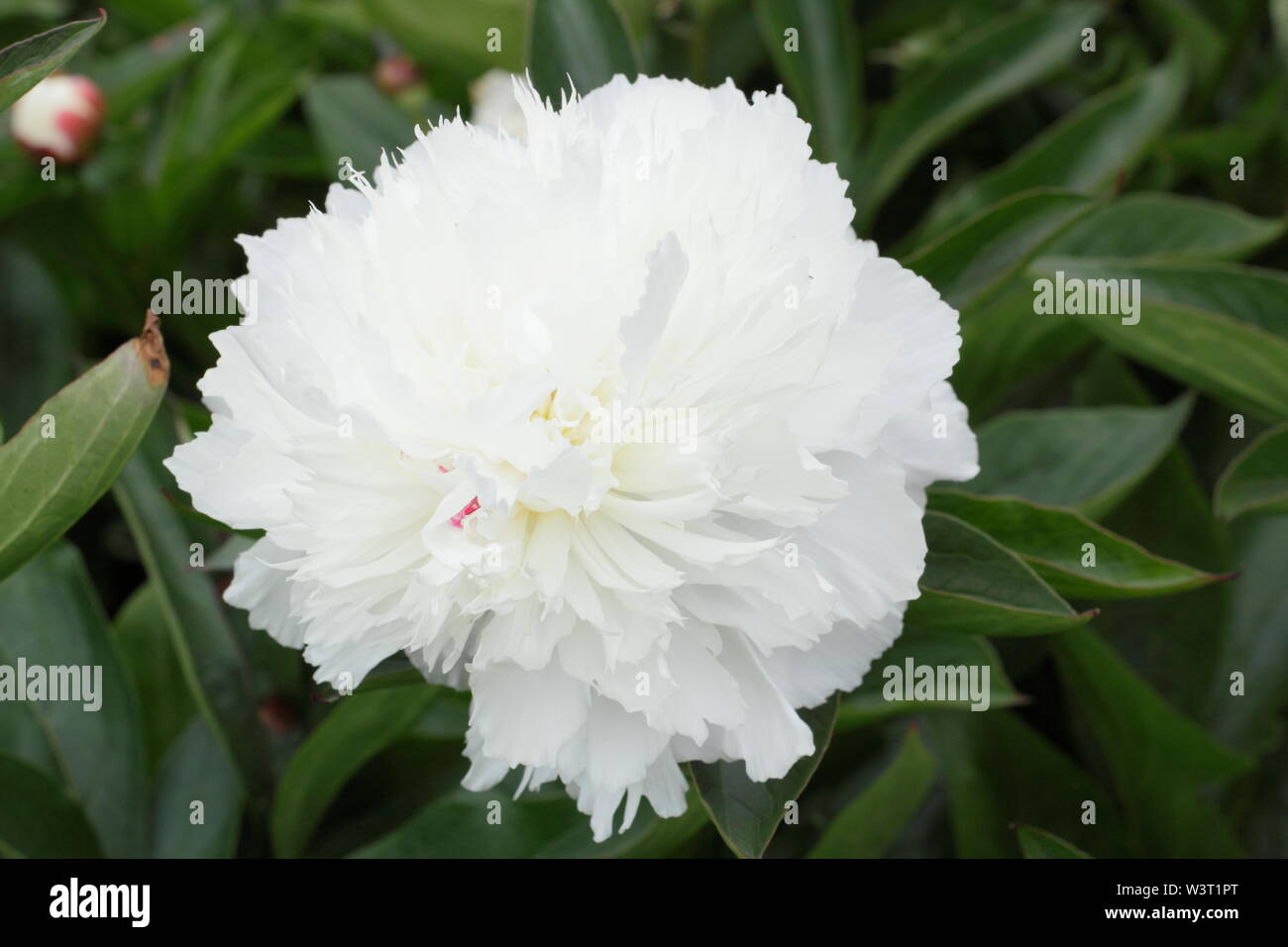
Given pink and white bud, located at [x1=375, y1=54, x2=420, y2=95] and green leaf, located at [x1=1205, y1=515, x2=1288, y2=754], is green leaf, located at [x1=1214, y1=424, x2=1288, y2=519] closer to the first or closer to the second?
green leaf, located at [x1=1205, y1=515, x2=1288, y2=754]

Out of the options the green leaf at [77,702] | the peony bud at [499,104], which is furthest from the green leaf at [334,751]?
the peony bud at [499,104]

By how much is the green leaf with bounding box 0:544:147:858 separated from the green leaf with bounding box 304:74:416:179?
43 centimetres

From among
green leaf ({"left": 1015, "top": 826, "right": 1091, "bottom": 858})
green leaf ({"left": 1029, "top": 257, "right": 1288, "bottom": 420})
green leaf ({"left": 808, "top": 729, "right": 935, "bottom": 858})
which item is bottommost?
green leaf ({"left": 1015, "top": 826, "right": 1091, "bottom": 858})

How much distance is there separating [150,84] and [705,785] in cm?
90

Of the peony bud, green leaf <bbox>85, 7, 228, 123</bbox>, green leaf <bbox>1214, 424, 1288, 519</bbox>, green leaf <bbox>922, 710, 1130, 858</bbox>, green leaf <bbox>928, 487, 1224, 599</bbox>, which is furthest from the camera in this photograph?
green leaf <bbox>85, 7, 228, 123</bbox>

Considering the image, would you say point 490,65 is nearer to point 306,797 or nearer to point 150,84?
point 150,84

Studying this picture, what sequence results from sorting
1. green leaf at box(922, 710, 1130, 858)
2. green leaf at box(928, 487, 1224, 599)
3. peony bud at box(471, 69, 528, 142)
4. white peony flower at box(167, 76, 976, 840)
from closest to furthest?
white peony flower at box(167, 76, 976, 840)
green leaf at box(928, 487, 1224, 599)
green leaf at box(922, 710, 1130, 858)
peony bud at box(471, 69, 528, 142)

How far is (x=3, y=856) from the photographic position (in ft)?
2.40

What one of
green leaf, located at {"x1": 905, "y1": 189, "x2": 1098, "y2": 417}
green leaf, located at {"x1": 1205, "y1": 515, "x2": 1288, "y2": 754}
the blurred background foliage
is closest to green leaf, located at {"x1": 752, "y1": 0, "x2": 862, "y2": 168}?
the blurred background foliage

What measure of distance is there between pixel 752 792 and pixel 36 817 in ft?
1.60

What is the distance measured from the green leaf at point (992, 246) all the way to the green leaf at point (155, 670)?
2.12 ft

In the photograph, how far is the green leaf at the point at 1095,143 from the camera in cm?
91

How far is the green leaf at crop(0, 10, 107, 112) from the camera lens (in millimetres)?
567
